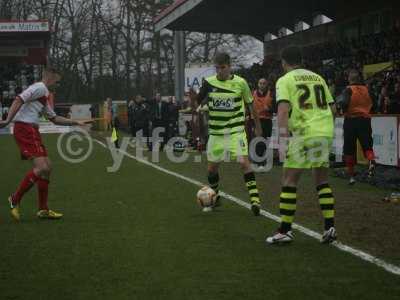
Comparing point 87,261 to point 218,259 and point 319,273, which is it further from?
point 319,273

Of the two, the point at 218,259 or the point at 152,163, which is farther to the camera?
the point at 152,163

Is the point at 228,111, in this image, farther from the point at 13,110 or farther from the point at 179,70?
the point at 179,70

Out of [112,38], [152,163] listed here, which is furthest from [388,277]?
[112,38]

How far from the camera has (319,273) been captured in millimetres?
5973

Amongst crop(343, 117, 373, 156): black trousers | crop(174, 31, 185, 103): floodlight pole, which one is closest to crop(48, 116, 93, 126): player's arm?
crop(343, 117, 373, 156): black trousers

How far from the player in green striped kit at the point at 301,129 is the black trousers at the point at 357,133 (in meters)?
6.08

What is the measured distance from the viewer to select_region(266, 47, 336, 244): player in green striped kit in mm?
7090

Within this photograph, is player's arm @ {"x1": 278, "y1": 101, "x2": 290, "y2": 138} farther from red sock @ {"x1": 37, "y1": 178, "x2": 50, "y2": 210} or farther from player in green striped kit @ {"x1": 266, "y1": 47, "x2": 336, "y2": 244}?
red sock @ {"x1": 37, "y1": 178, "x2": 50, "y2": 210}

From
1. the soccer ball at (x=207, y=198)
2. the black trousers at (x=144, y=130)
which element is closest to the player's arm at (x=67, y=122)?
the soccer ball at (x=207, y=198)

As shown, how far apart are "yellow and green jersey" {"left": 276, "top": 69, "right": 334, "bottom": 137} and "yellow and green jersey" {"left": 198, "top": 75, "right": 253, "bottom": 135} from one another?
90.1 inches

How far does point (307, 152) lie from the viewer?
280 inches

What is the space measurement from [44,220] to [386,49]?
1598 cm

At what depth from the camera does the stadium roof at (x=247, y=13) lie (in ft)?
92.8

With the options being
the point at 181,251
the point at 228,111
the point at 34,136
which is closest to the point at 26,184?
the point at 34,136
